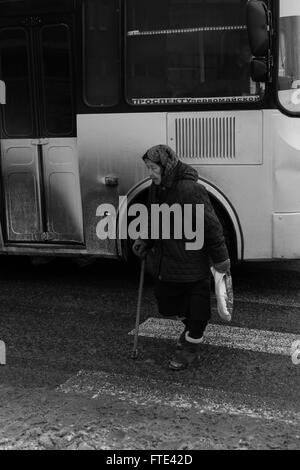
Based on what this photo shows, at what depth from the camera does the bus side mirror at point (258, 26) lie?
16.9 ft

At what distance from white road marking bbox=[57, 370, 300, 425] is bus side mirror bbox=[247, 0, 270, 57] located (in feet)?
9.69

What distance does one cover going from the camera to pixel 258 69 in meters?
5.35

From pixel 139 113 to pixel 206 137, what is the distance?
2.35 feet

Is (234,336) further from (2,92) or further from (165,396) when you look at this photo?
(2,92)

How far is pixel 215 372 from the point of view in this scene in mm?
4434

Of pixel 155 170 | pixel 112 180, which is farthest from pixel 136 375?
pixel 112 180

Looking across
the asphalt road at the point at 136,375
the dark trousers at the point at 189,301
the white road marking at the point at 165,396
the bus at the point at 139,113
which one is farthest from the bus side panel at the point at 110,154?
the white road marking at the point at 165,396

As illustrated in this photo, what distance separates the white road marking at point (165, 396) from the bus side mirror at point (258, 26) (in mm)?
2955

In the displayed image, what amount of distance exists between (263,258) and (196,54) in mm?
2035

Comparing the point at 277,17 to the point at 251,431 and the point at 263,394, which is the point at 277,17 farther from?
the point at 251,431

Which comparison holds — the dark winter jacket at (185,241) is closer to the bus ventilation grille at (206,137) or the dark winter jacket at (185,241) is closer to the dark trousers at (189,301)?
the dark trousers at (189,301)

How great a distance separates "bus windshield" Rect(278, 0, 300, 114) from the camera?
17.9 feet

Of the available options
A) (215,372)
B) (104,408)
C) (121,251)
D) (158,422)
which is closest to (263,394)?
(215,372)

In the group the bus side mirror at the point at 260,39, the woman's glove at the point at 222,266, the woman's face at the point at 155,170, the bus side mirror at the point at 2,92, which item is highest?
the bus side mirror at the point at 260,39
